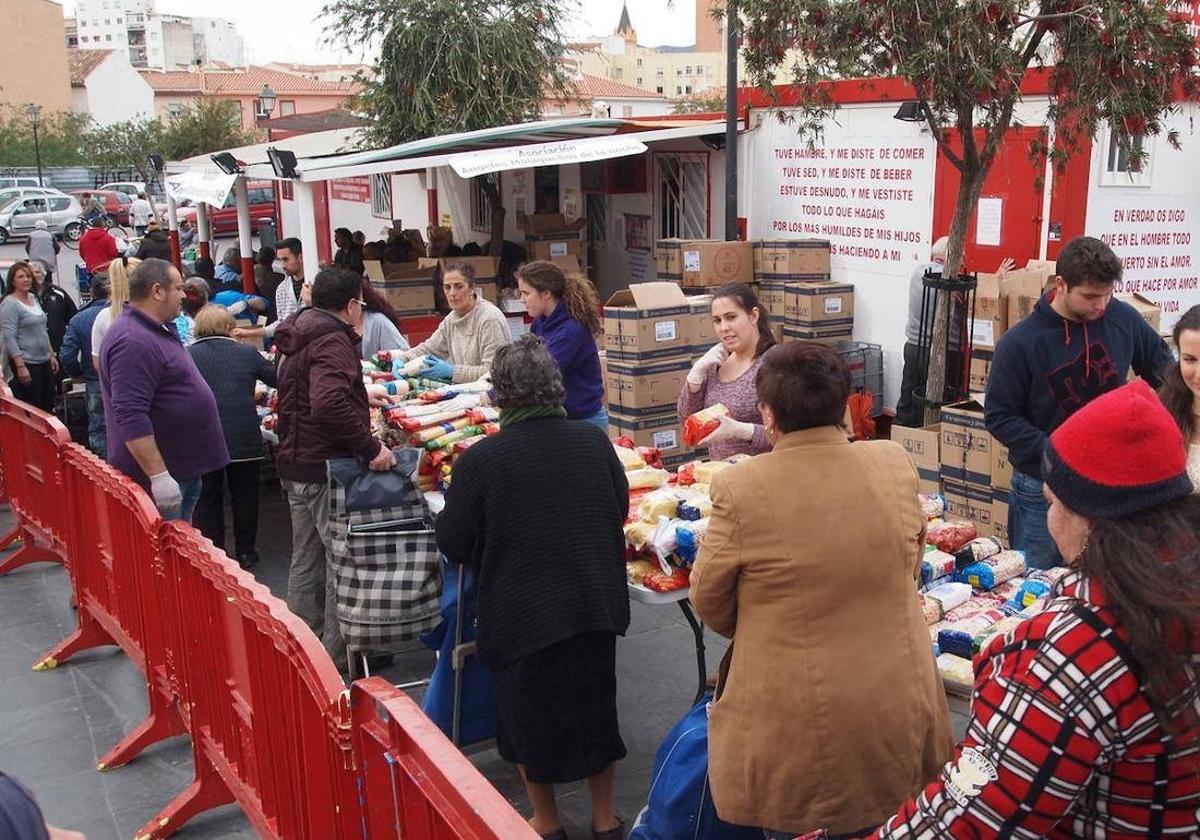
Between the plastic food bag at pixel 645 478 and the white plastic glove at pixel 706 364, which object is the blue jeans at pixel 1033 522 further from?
the plastic food bag at pixel 645 478

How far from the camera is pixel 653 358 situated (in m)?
8.70

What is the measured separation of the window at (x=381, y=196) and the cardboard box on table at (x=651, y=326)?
11851 millimetres

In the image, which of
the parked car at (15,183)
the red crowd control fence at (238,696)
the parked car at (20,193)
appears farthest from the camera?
the parked car at (15,183)

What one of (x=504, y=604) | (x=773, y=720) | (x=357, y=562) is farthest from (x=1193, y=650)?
(x=357, y=562)

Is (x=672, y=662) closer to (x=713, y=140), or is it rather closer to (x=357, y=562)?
(x=357, y=562)

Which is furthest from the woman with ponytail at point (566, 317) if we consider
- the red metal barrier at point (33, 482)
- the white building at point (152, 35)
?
the white building at point (152, 35)

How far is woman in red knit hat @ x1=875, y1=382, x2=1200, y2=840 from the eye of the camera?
1.50m

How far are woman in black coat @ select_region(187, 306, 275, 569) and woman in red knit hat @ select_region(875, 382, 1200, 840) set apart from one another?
5758 mm

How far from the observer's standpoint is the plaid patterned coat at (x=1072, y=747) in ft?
4.95

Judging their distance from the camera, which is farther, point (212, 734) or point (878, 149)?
point (878, 149)

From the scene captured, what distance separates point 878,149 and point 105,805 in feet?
26.1

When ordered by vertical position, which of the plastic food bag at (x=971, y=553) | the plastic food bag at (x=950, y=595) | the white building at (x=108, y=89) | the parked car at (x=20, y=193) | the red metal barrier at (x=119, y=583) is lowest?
the red metal barrier at (x=119, y=583)

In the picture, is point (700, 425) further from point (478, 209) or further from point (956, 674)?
point (478, 209)

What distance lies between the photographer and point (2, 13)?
2355 inches
